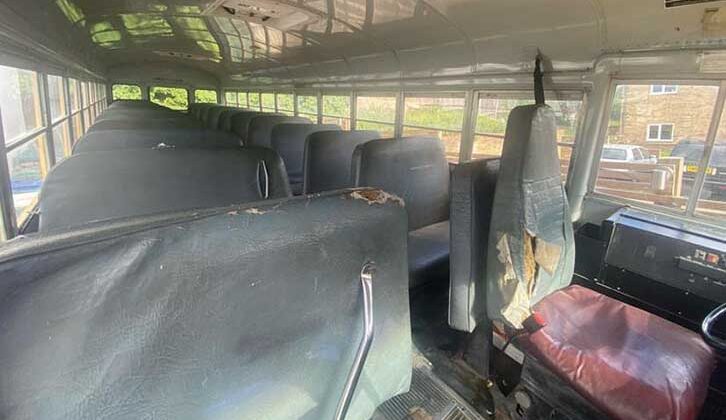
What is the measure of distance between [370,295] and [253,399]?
0.83 feet

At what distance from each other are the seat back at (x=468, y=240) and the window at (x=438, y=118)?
1.77 metres

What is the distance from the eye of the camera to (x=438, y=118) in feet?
11.5

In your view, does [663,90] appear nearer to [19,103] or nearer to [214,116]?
[19,103]

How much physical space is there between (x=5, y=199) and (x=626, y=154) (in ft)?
11.4

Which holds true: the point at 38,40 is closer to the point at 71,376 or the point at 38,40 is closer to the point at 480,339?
the point at 71,376

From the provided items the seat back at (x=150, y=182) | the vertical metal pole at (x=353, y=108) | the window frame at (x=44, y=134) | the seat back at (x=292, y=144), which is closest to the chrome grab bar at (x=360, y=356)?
the seat back at (x=150, y=182)

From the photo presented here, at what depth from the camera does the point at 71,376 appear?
0.41m

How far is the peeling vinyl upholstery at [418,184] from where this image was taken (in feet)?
6.96

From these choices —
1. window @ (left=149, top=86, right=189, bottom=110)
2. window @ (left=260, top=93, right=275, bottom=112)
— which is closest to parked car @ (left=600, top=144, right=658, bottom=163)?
window @ (left=260, top=93, right=275, bottom=112)

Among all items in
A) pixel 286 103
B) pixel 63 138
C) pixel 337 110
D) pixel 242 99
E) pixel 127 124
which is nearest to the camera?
pixel 127 124

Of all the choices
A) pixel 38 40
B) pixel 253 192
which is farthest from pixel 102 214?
pixel 38 40

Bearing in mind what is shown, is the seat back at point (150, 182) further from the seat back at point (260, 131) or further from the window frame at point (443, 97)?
the seat back at point (260, 131)

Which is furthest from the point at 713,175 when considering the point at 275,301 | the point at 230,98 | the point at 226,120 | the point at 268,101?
the point at 230,98

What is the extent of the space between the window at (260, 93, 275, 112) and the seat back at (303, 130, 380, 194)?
5.67 meters
